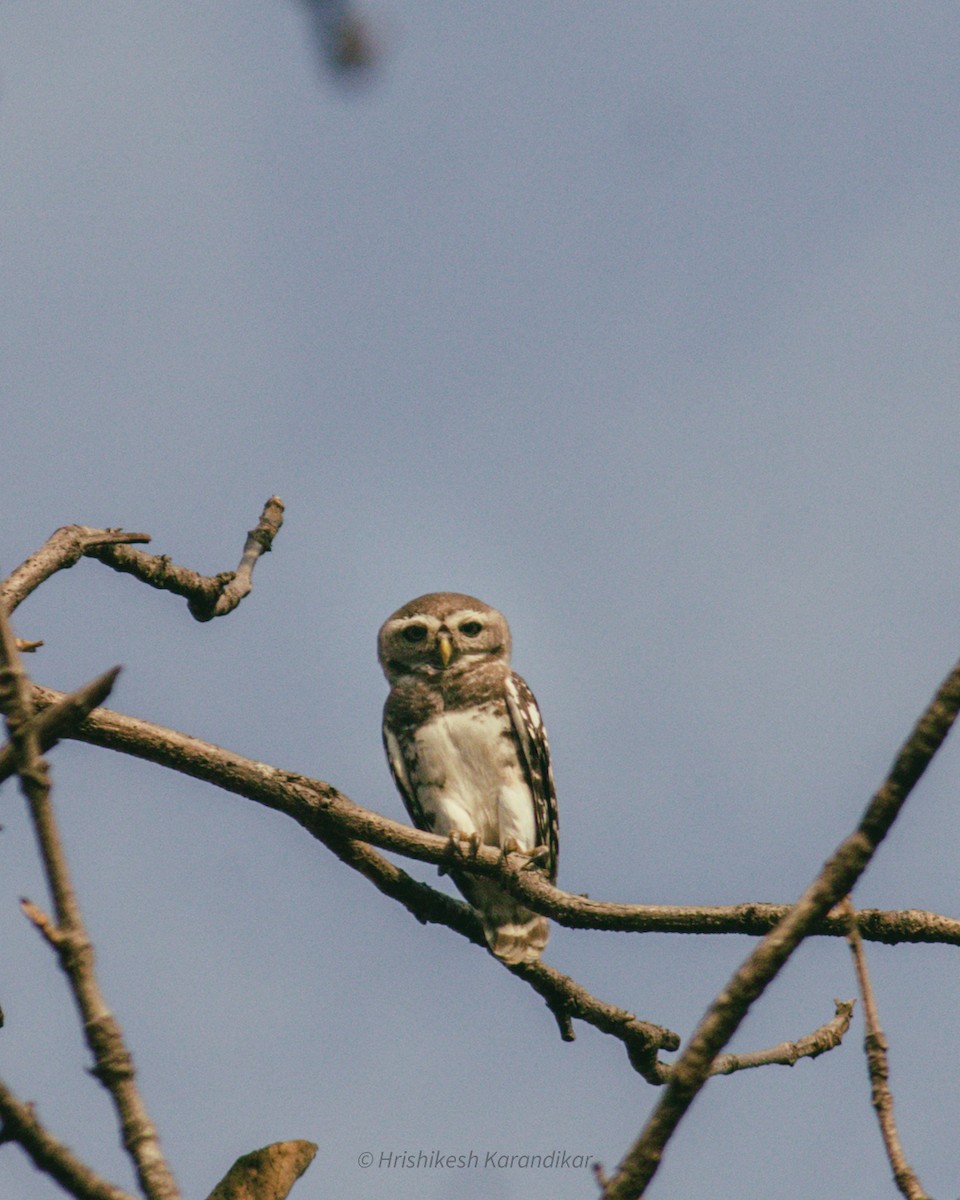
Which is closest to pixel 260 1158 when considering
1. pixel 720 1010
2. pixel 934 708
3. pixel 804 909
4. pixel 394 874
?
pixel 720 1010

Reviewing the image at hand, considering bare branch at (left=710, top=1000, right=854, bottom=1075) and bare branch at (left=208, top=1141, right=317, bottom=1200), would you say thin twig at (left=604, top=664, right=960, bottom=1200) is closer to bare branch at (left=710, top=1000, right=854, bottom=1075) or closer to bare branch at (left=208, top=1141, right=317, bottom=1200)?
bare branch at (left=208, top=1141, right=317, bottom=1200)

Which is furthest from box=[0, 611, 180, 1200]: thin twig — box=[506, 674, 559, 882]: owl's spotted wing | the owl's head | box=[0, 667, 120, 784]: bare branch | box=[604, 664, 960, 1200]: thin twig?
the owl's head

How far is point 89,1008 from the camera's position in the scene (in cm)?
261

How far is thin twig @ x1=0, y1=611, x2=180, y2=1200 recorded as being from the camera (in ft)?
8.27

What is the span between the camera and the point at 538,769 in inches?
352

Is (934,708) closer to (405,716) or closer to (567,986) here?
(567,986)

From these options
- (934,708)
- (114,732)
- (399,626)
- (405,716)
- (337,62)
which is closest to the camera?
(337,62)

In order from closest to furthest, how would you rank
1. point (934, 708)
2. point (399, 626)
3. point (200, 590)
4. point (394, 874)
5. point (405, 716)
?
1. point (934, 708)
2. point (394, 874)
3. point (200, 590)
4. point (405, 716)
5. point (399, 626)

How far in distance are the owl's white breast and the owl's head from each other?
68cm

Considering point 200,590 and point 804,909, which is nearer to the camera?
point 804,909

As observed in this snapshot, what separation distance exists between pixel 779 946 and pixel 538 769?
597cm

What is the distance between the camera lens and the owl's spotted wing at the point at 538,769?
891cm

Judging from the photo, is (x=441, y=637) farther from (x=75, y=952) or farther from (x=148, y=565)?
(x=75, y=952)

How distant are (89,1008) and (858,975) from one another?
1607mm
